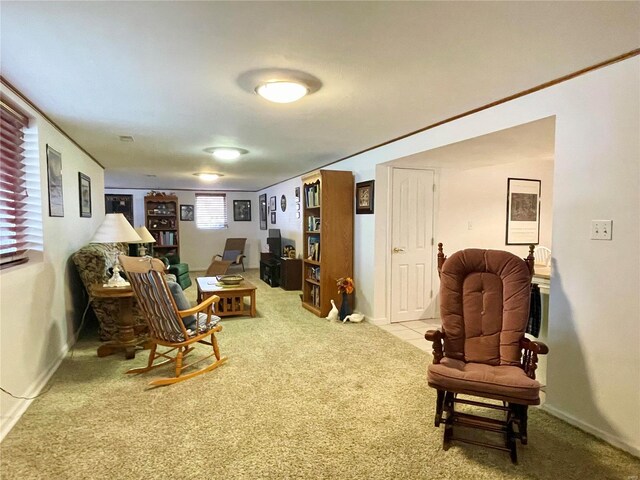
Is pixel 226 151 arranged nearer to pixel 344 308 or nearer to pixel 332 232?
pixel 332 232

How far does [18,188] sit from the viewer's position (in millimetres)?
2648

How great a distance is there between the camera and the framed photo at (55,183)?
9.89 feet

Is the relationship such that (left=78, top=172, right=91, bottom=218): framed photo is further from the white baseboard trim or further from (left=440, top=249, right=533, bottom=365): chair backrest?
(left=440, top=249, right=533, bottom=365): chair backrest

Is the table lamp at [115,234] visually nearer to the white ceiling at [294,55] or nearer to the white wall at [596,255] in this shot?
the white ceiling at [294,55]

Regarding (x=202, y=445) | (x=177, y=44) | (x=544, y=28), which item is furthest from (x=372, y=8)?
(x=202, y=445)

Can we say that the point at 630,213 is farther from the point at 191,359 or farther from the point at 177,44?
the point at 191,359

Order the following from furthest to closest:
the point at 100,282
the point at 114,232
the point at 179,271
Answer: the point at 179,271, the point at 100,282, the point at 114,232

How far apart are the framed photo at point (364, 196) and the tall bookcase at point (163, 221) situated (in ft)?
17.8

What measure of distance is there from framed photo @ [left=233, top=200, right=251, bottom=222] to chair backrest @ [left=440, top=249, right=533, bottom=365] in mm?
7852

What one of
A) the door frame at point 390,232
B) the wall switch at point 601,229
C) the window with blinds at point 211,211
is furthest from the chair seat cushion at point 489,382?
the window with blinds at point 211,211

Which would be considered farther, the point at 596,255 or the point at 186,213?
the point at 186,213

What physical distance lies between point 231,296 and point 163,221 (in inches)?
194

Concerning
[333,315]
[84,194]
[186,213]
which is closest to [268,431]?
[333,315]

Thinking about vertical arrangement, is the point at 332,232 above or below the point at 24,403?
above
